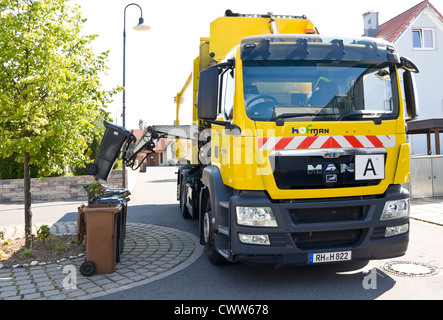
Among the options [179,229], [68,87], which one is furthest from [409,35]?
[68,87]

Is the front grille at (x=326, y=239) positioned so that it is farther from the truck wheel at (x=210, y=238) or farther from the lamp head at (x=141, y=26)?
the lamp head at (x=141, y=26)

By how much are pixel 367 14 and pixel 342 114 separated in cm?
2227

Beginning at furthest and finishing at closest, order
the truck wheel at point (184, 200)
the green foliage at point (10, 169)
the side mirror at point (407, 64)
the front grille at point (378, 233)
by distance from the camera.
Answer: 1. the green foliage at point (10, 169)
2. the truck wheel at point (184, 200)
3. the side mirror at point (407, 64)
4. the front grille at point (378, 233)

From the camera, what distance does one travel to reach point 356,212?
418 cm

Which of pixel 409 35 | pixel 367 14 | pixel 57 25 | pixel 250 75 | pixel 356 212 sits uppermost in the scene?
pixel 367 14

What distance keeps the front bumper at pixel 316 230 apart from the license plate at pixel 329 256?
1.6 inches

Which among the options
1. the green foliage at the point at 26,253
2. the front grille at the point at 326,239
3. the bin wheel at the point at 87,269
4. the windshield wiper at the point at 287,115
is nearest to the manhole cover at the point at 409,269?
the front grille at the point at 326,239

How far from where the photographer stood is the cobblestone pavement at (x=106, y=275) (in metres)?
4.27

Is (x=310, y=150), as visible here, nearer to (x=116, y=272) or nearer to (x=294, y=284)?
(x=294, y=284)

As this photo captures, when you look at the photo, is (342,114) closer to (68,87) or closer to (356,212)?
(356,212)

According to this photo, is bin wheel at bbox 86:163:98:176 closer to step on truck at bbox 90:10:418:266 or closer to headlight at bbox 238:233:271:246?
step on truck at bbox 90:10:418:266

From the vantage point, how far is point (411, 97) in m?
4.69

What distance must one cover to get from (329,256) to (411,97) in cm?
228

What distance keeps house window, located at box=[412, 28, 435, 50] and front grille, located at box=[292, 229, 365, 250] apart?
20.9m
